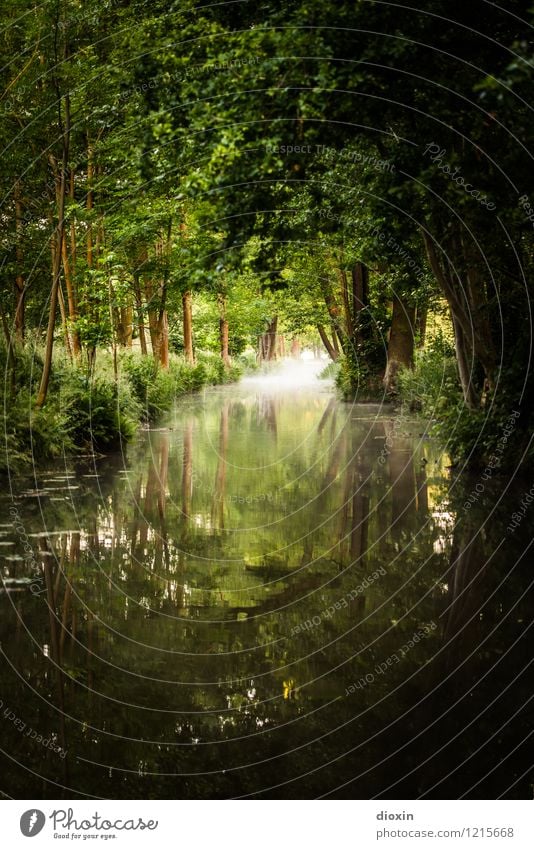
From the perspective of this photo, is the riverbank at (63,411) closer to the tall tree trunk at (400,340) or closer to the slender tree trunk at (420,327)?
the tall tree trunk at (400,340)

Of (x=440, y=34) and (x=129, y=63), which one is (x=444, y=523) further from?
(x=129, y=63)

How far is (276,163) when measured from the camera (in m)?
7.73

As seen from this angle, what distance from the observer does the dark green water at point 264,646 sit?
385 centimetres

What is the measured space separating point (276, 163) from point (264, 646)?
460cm

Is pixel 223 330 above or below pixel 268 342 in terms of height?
above

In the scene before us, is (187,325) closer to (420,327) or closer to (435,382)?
(420,327)

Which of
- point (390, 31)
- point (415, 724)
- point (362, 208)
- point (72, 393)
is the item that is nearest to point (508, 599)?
point (415, 724)

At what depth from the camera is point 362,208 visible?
482 inches

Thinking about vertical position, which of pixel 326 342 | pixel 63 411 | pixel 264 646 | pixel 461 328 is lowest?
pixel 326 342

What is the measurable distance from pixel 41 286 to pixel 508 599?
19771 mm

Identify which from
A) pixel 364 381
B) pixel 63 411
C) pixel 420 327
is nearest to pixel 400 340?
pixel 420 327

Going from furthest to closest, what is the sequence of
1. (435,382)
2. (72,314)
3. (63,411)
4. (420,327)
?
(420,327) → (72,314) → (435,382) → (63,411)

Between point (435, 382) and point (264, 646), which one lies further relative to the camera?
point (435, 382)

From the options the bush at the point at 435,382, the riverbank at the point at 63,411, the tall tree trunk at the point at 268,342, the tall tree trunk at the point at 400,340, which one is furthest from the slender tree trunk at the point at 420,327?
the tall tree trunk at the point at 268,342
